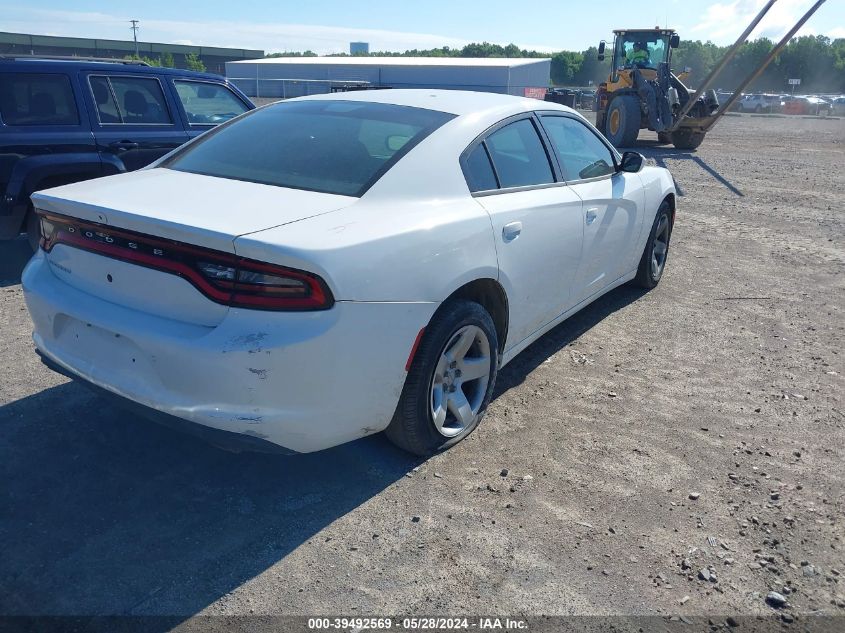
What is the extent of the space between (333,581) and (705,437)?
7.07 ft

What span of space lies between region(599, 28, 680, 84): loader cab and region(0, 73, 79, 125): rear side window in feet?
52.5

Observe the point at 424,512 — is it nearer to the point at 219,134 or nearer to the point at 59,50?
the point at 219,134

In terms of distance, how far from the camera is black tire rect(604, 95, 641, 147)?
59.1ft

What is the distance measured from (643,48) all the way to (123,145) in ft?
55.1

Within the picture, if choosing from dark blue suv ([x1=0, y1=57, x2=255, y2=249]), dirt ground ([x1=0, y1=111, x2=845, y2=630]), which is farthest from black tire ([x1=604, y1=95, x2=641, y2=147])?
dirt ground ([x1=0, y1=111, x2=845, y2=630])

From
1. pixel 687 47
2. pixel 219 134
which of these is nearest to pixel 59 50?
pixel 219 134

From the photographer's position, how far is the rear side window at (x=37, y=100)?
19.1 feet

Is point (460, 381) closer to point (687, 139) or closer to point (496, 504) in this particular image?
point (496, 504)

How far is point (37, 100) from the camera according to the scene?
19.6 ft

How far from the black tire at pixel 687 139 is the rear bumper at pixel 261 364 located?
18.0 m

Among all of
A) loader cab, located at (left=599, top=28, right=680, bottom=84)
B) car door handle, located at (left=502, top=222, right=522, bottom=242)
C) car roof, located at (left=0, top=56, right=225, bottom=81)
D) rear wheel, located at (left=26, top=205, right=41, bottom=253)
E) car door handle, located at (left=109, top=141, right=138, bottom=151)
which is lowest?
rear wheel, located at (left=26, top=205, right=41, bottom=253)

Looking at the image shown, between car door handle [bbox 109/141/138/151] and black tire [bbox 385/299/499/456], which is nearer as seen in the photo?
black tire [bbox 385/299/499/456]

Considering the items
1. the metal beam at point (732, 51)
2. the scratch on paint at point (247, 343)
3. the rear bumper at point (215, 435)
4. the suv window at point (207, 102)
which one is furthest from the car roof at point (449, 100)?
the metal beam at point (732, 51)

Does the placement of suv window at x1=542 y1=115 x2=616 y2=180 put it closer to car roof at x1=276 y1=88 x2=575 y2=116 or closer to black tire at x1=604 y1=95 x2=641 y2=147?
car roof at x1=276 y1=88 x2=575 y2=116
